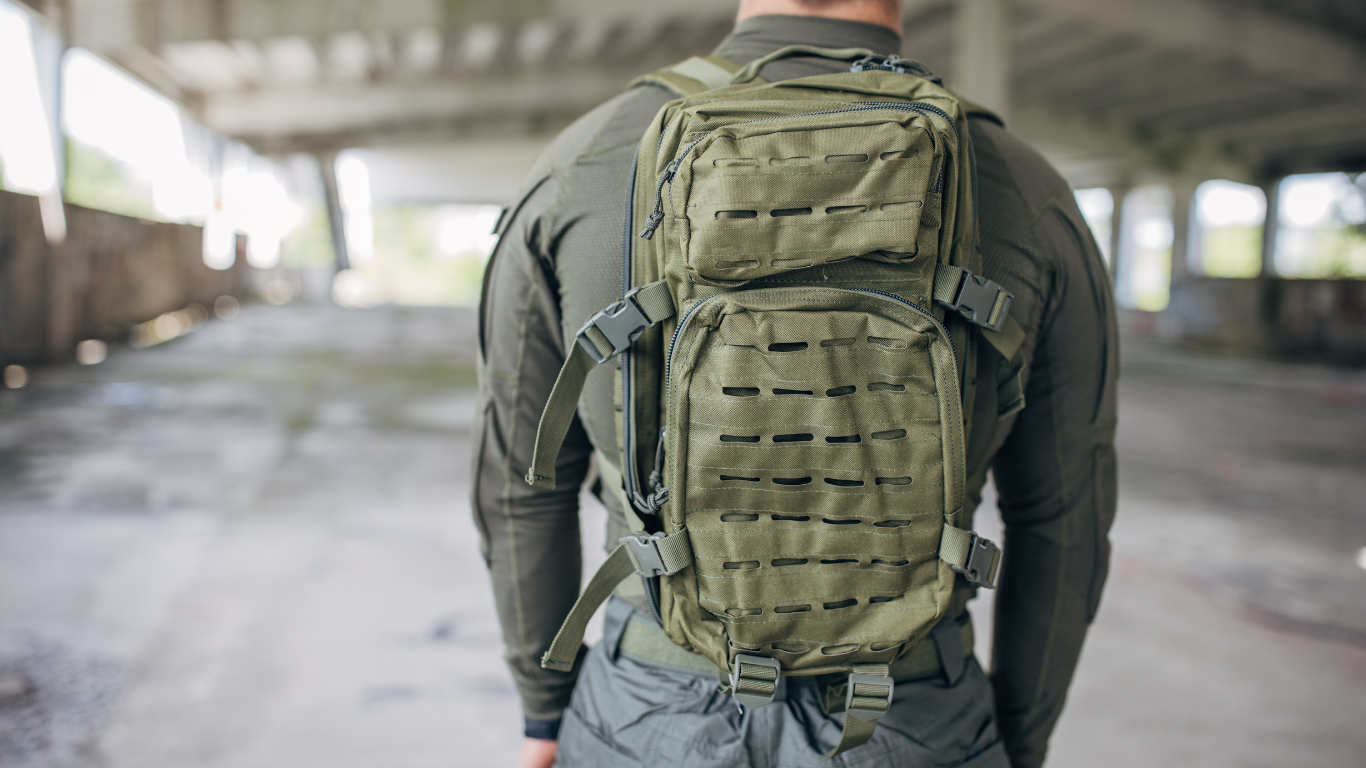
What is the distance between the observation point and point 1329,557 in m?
3.73

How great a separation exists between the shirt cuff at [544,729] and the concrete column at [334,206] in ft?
73.8

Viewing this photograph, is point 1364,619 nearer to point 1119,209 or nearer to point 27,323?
point 27,323

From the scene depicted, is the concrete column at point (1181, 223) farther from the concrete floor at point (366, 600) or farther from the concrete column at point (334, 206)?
the concrete column at point (334, 206)

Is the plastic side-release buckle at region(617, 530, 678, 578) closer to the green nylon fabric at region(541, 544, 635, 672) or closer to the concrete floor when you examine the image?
the green nylon fabric at region(541, 544, 635, 672)

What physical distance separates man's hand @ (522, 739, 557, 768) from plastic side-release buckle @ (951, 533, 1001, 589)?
61 centimetres

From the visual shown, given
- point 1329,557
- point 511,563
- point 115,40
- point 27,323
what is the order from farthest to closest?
1. point 115,40
2. point 27,323
3. point 1329,557
4. point 511,563

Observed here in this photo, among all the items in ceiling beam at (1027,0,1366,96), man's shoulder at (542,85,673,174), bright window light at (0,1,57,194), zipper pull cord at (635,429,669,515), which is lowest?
zipper pull cord at (635,429,669,515)

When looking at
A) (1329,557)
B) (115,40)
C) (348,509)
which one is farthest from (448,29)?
(1329,557)

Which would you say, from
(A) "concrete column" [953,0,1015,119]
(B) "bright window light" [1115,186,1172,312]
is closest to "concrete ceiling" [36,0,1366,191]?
(A) "concrete column" [953,0,1015,119]

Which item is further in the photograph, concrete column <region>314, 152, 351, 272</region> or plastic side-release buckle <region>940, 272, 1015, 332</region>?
concrete column <region>314, 152, 351, 272</region>

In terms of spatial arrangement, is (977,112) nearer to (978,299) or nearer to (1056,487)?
(978,299)

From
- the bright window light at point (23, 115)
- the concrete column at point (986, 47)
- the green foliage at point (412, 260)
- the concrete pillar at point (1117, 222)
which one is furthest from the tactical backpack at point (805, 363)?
the green foliage at point (412, 260)

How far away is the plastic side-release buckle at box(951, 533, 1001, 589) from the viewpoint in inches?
31.5

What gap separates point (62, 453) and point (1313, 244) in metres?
34.5
